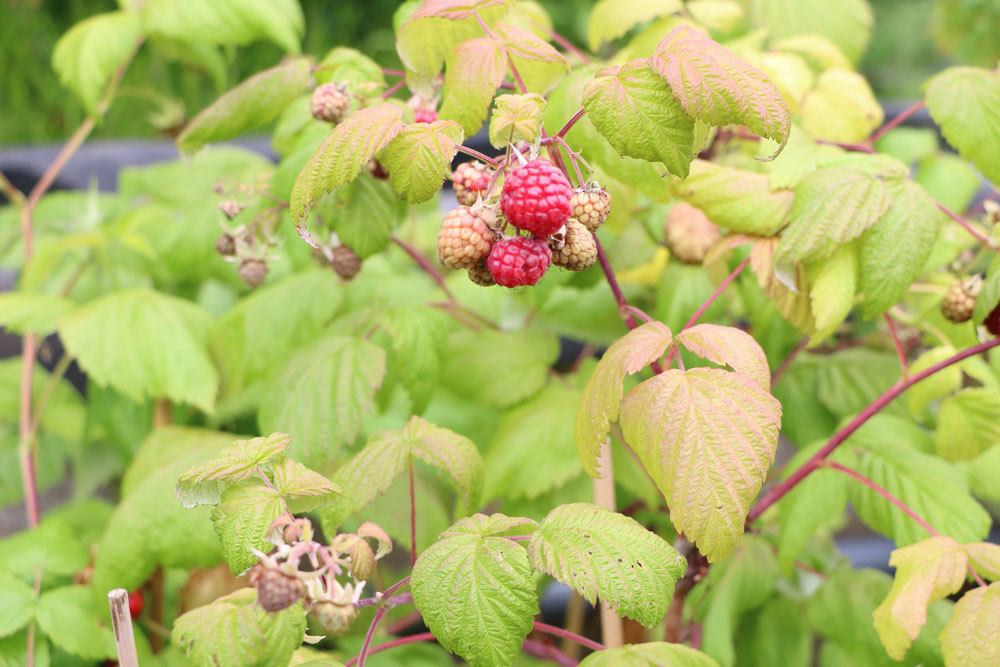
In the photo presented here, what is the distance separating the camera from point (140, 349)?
41.8 inches

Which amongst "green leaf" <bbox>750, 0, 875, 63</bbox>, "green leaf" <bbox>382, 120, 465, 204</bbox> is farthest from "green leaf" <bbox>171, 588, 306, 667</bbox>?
"green leaf" <bbox>750, 0, 875, 63</bbox>

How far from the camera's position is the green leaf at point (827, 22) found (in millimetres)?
1417

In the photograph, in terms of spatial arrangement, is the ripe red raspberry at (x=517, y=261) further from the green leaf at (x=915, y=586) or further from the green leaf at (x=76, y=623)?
the green leaf at (x=76, y=623)

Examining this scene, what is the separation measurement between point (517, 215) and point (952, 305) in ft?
1.42

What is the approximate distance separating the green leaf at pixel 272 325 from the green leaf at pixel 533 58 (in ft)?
1.32

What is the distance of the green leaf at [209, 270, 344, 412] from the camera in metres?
1.07

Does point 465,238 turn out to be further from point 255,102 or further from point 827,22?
point 827,22

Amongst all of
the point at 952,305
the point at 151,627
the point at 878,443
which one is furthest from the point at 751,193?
the point at 151,627

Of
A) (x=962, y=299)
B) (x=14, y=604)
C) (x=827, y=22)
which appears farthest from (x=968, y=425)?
(x=14, y=604)

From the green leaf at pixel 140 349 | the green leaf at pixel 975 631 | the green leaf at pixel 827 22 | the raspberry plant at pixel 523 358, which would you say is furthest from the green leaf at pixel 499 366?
the green leaf at pixel 827 22

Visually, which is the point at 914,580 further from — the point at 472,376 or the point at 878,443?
the point at 472,376

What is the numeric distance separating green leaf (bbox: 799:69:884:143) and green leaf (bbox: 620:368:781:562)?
490 mm

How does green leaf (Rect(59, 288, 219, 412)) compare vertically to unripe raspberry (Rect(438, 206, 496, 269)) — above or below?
below

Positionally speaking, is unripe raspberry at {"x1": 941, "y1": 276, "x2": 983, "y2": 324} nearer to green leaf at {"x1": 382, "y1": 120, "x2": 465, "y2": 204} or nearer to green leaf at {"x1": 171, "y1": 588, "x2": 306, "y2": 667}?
green leaf at {"x1": 382, "y1": 120, "x2": 465, "y2": 204}
